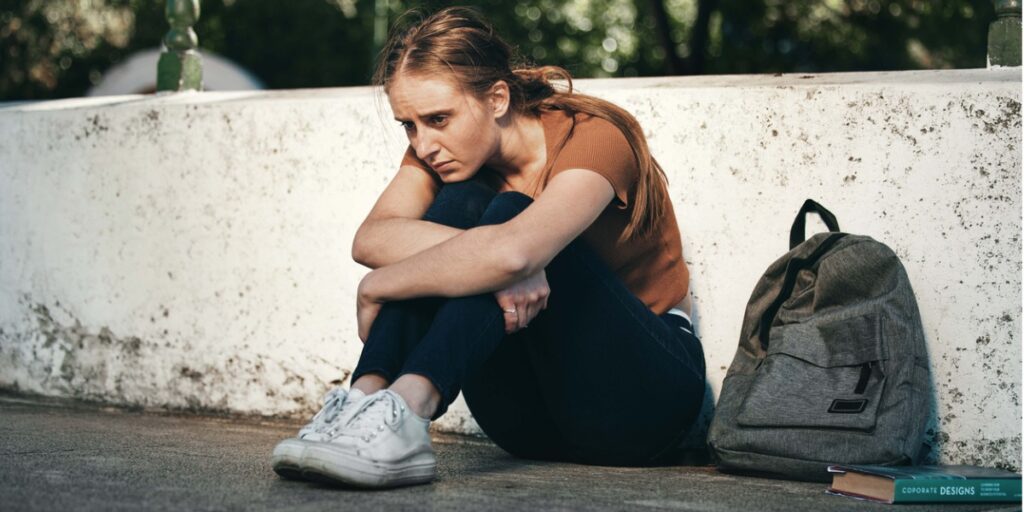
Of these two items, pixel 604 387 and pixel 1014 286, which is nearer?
pixel 604 387

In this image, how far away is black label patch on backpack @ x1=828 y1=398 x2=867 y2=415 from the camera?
279 centimetres

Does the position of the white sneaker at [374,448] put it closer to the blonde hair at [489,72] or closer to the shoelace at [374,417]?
the shoelace at [374,417]

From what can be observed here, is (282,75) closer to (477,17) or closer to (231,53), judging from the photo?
(231,53)

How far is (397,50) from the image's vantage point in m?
2.99

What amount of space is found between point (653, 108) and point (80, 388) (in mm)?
2298

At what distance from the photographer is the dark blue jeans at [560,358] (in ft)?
8.36

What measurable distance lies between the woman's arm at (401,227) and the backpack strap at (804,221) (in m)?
0.97

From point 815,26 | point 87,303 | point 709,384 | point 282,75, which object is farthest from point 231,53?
point 709,384

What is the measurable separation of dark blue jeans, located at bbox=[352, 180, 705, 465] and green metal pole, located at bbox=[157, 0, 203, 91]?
1997mm

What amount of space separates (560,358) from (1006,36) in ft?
5.38

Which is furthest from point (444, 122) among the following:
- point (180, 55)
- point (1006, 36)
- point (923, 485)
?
point (180, 55)

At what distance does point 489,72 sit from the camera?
297 centimetres

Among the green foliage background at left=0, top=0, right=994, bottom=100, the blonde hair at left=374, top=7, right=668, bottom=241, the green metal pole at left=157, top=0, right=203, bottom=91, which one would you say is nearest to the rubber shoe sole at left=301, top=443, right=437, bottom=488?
the blonde hair at left=374, top=7, right=668, bottom=241

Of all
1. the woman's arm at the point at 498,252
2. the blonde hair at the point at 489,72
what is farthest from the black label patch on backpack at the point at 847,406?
the woman's arm at the point at 498,252
